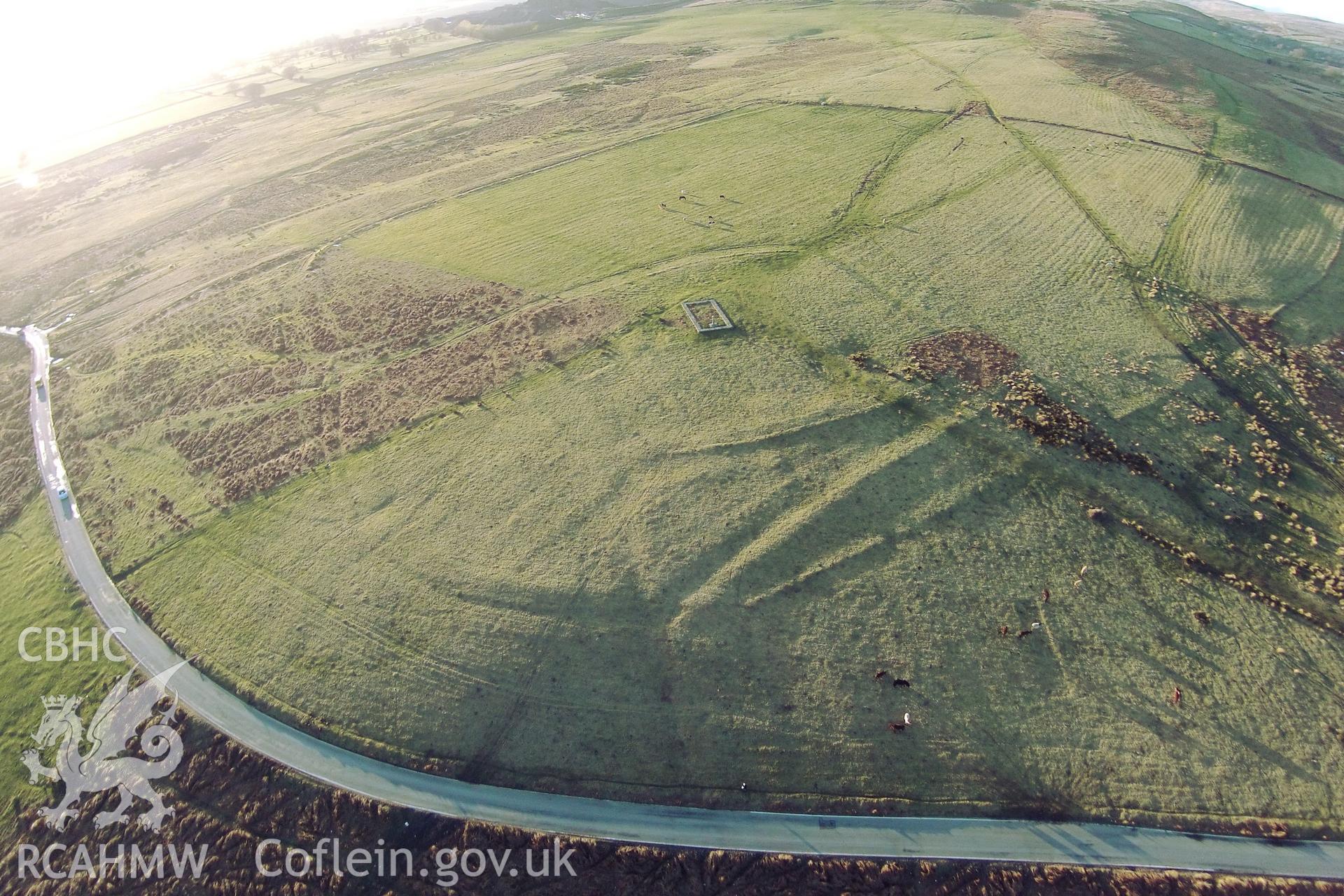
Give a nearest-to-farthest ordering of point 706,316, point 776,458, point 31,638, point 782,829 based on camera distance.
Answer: point 782,829
point 31,638
point 776,458
point 706,316

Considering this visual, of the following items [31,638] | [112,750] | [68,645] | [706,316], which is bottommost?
[112,750]

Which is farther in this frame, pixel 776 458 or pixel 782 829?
pixel 776 458

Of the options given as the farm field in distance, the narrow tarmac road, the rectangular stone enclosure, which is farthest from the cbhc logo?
the rectangular stone enclosure

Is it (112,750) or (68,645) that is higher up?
(68,645)

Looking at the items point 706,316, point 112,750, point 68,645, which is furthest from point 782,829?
point 68,645

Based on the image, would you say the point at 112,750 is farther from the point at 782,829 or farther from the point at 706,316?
the point at 706,316

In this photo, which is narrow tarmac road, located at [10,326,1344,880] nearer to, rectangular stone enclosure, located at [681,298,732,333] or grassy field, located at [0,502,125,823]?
grassy field, located at [0,502,125,823]

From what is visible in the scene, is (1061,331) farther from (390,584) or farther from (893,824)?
(390,584)

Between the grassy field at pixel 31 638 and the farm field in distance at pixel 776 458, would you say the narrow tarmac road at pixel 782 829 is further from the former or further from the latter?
the grassy field at pixel 31 638
